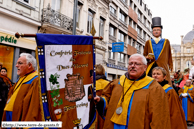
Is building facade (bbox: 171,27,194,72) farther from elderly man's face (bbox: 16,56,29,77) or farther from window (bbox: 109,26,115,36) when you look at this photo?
elderly man's face (bbox: 16,56,29,77)

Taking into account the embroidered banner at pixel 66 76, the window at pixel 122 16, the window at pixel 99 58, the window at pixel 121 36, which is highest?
the window at pixel 122 16

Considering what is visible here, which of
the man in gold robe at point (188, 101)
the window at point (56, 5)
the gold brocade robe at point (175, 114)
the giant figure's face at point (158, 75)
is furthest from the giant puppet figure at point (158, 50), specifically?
the window at point (56, 5)

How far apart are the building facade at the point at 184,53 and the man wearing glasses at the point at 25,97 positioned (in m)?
66.6

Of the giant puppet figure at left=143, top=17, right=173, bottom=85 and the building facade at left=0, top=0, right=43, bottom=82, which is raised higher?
the building facade at left=0, top=0, right=43, bottom=82

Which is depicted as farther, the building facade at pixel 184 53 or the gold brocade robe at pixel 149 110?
the building facade at pixel 184 53

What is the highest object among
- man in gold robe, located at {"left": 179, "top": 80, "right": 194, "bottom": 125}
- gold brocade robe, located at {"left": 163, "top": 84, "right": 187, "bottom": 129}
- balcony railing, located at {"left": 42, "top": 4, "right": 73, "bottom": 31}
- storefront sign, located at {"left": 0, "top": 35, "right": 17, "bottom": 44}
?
balcony railing, located at {"left": 42, "top": 4, "right": 73, "bottom": 31}

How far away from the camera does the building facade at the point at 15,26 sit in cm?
1064

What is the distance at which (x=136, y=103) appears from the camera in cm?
278

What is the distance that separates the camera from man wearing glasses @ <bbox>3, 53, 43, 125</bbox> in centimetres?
322

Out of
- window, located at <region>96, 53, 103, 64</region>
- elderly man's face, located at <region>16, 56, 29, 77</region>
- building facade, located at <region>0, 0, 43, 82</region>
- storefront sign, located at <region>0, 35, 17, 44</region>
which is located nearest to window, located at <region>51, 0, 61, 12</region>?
building facade, located at <region>0, 0, 43, 82</region>

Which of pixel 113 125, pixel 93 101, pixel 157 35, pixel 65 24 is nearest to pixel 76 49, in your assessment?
pixel 93 101

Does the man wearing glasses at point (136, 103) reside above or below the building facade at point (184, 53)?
below

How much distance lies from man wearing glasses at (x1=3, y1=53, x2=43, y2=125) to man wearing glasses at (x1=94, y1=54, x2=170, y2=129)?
40.1 inches

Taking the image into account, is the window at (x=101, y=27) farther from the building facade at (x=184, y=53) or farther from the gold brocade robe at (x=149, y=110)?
the building facade at (x=184, y=53)
